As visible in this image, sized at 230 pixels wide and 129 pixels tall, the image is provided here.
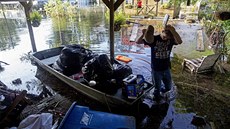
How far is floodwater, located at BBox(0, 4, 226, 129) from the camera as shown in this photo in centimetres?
383

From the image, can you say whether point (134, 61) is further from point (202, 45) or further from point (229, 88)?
point (202, 45)

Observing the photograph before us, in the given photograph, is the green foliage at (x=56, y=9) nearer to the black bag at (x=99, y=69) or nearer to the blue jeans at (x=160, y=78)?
the black bag at (x=99, y=69)

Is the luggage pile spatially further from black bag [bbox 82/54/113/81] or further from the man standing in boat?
the man standing in boat

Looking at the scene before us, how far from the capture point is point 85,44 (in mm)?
8789

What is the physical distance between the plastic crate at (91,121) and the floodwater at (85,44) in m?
1.34

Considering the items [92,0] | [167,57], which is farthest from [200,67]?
[92,0]

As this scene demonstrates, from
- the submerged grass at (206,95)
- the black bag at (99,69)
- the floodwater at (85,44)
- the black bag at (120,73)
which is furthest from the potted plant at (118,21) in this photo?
the black bag at (99,69)

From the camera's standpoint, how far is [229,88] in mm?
4762

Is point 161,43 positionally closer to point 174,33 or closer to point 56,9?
point 174,33

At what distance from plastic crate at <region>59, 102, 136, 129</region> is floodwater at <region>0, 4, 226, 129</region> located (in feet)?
4.39

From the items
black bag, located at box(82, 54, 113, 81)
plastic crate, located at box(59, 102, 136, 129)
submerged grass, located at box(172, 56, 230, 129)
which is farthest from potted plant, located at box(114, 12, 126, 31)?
plastic crate, located at box(59, 102, 136, 129)

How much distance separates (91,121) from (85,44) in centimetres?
672

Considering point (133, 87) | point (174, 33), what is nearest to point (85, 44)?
point (133, 87)

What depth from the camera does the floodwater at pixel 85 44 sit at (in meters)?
3.83
